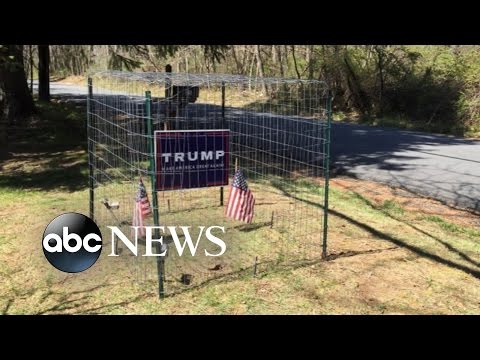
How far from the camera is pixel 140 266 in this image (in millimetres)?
5129

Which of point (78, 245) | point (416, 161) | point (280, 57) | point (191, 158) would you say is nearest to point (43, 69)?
point (280, 57)

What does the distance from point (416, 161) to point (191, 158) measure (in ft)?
22.9

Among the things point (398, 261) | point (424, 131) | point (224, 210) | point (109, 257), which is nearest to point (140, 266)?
point (109, 257)

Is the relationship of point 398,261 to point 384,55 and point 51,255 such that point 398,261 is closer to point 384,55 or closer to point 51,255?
point 51,255

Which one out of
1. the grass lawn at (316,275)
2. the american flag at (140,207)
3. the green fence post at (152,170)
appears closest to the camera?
the green fence post at (152,170)

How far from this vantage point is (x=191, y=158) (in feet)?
18.2

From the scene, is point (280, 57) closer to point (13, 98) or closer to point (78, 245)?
point (13, 98)

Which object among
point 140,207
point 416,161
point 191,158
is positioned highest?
point 191,158

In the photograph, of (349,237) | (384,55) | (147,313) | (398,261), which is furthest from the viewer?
(384,55)

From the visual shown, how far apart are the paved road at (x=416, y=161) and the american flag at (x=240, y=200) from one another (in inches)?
150

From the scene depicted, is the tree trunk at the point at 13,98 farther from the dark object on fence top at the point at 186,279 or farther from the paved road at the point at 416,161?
the dark object on fence top at the point at 186,279

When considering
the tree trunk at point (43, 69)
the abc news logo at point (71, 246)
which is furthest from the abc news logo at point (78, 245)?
the tree trunk at point (43, 69)

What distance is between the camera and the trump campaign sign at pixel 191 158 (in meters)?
5.36

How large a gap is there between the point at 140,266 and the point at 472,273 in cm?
353
